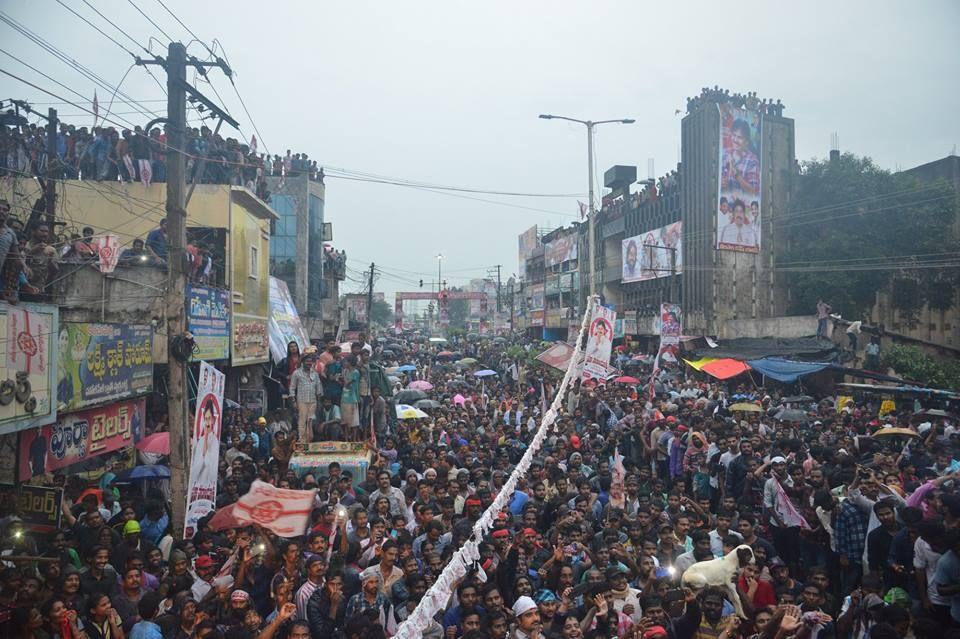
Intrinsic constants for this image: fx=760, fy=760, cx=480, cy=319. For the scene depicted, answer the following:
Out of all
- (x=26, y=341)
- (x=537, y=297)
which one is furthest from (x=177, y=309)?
(x=537, y=297)

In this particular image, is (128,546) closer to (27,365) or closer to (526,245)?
(27,365)

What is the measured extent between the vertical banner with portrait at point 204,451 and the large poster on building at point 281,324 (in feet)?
36.2

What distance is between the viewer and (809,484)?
8820mm

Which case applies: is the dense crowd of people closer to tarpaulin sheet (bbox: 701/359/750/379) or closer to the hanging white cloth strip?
the hanging white cloth strip

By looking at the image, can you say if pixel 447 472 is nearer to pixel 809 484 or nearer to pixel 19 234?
pixel 809 484

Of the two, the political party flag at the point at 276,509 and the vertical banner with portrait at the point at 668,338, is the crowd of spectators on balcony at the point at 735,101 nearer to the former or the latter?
the vertical banner with portrait at the point at 668,338

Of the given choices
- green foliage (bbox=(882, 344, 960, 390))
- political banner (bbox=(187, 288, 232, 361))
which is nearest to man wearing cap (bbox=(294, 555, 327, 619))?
political banner (bbox=(187, 288, 232, 361))

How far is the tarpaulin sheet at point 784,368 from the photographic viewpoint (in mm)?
20672

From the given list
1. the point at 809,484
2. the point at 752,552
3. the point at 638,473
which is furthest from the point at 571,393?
the point at 752,552

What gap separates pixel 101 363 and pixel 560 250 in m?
51.9

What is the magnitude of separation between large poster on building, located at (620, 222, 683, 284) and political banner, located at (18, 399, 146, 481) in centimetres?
2898

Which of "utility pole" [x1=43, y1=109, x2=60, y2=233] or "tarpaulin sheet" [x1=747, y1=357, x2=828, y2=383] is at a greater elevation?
"utility pole" [x1=43, y1=109, x2=60, y2=233]

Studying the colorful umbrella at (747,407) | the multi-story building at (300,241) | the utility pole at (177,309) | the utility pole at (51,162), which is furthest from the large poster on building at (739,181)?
the utility pole at (177,309)

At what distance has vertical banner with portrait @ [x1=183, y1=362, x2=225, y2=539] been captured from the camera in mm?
7672
